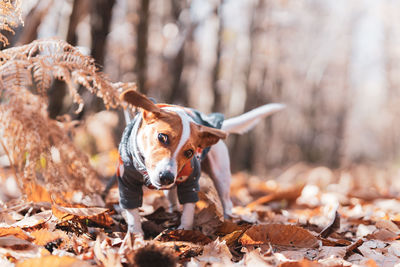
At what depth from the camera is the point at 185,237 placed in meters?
2.29

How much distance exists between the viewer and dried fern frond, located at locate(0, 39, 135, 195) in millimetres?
2656

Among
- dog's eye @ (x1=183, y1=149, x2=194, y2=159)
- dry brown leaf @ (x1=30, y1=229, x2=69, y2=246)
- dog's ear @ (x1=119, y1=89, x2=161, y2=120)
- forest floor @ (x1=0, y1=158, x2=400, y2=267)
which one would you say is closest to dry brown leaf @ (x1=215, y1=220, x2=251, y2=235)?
forest floor @ (x1=0, y1=158, x2=400, y2=267)

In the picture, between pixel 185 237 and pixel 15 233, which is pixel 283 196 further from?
pixel 15 233

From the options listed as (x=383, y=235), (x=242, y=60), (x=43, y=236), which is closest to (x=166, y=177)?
(x=43, y=236)

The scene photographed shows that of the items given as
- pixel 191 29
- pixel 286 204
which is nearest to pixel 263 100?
pixel 191 29

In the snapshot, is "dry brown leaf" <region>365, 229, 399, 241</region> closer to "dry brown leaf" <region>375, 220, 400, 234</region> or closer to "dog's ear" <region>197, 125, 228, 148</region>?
"dry brown leaf" <region>375, 220, 400, 234</region>

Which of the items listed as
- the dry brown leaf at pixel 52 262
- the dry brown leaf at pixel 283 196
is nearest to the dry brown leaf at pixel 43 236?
the dry brown leaf at pixel 52 262

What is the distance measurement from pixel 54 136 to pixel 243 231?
1647 mm

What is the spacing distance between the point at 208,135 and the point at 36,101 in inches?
57.3

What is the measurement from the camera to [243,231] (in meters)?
2.33

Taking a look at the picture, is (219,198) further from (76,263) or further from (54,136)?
(76,263)

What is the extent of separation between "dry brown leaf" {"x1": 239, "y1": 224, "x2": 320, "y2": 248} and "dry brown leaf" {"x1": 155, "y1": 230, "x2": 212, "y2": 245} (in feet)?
0.74

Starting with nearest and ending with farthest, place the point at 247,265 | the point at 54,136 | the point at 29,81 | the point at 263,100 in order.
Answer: the point at 247,265
the point at 29,81
the point at 54,136
the point at 263,100

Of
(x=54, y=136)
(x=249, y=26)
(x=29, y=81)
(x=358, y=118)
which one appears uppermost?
(x=249, y=26)
